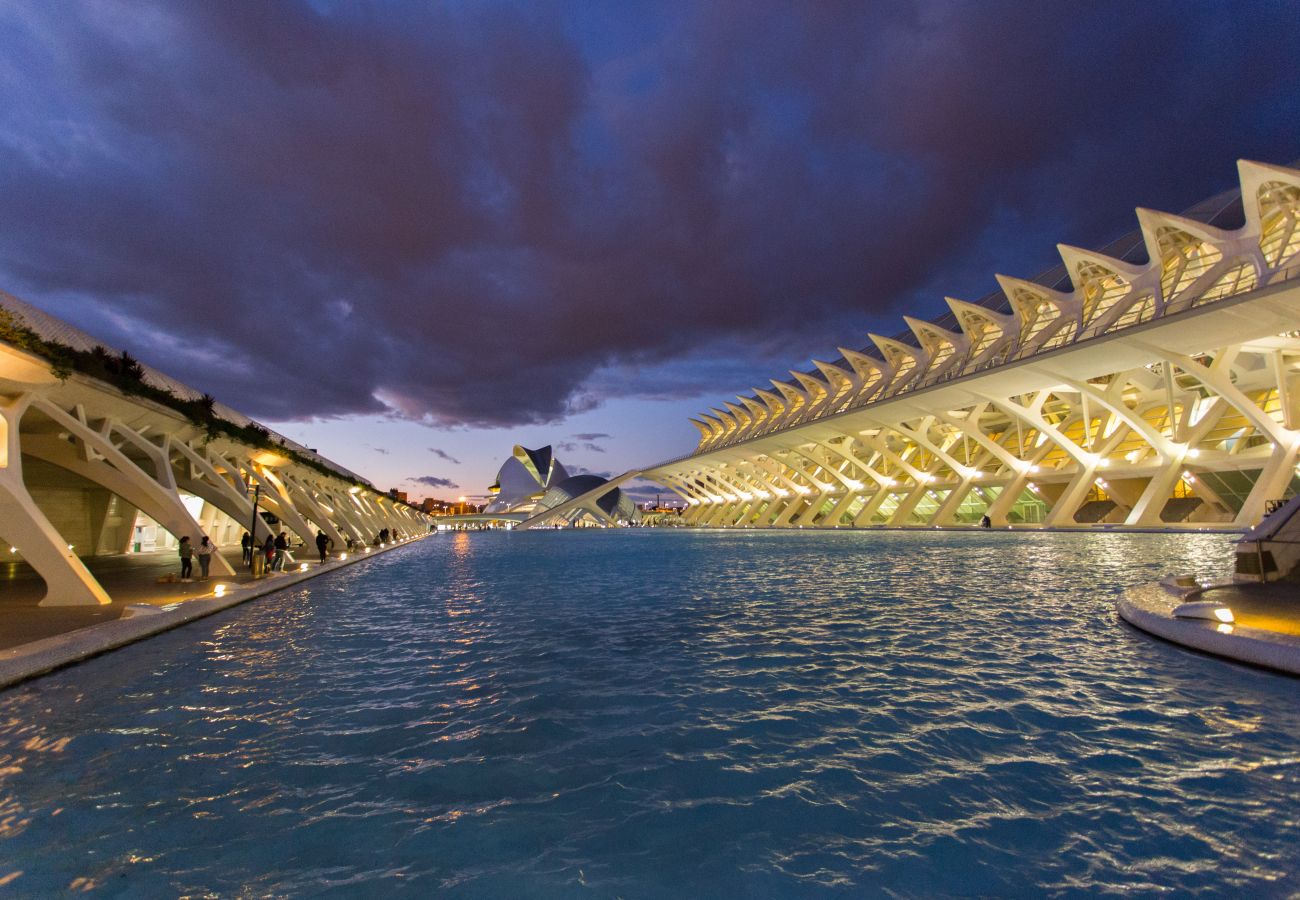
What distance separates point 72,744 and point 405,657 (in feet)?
8.94

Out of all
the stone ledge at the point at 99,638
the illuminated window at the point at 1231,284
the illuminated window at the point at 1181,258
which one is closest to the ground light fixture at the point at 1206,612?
the stone ledge at the point at 99,638

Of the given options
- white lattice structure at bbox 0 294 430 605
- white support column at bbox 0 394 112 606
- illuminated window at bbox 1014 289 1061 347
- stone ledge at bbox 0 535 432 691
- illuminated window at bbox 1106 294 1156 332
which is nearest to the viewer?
stone ledge at bbox 0 535 432 691

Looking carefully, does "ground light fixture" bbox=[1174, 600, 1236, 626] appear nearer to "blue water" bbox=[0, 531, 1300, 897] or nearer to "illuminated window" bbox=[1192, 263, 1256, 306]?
"blue water" bbox=[0, 531, 1300, 897]

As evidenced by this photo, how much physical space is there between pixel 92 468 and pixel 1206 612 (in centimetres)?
1739

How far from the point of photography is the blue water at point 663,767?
2.47 metres

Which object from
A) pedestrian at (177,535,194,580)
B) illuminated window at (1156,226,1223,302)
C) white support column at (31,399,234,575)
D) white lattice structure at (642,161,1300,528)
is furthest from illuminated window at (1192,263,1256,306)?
pedestrian at (177,535,194,580)

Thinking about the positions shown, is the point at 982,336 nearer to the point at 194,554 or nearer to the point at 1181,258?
the point at 1181,258

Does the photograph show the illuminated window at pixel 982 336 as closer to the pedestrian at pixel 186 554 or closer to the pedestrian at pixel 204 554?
the pedestrian at pixel 204 554

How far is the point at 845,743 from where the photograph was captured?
376 centimetres

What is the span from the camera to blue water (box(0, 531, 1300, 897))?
247 centimetres

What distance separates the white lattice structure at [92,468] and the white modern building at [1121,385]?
2805 cm

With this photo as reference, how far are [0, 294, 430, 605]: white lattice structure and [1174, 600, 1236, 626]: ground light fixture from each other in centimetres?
1368

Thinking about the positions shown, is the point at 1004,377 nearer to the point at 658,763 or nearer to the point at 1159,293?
the point at 1159,293

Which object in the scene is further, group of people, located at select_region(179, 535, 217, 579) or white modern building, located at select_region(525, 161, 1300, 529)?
white modern building, located at select_region(525, 161, 1300, 529)
